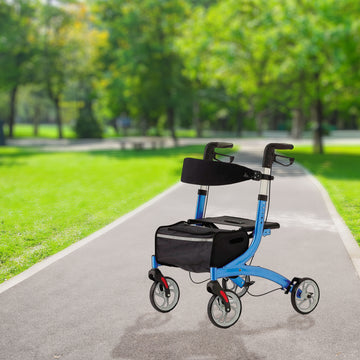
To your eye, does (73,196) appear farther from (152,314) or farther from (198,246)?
(198,246)

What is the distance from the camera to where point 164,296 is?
16.6ft

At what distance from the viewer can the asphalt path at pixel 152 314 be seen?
4.25m

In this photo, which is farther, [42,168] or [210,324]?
[42,168]

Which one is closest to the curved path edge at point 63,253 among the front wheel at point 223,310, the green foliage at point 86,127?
the front wheel at point 223,310

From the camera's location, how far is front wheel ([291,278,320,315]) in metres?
5.01

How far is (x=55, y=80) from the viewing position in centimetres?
5191

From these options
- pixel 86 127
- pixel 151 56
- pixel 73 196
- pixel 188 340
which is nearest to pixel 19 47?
pixel 86 127

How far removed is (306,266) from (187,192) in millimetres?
6992

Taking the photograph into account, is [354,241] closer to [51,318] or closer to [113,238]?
[113,238]

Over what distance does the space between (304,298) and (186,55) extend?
26.1 metres

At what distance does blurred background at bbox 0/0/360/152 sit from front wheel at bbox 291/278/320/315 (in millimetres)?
16536

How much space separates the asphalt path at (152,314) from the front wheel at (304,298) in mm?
73

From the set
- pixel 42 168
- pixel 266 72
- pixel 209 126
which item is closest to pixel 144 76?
pixel 266 72

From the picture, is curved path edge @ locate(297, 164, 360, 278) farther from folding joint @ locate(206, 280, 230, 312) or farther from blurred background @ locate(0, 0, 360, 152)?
blurred background @ locate(0, 0, 360, 152)
